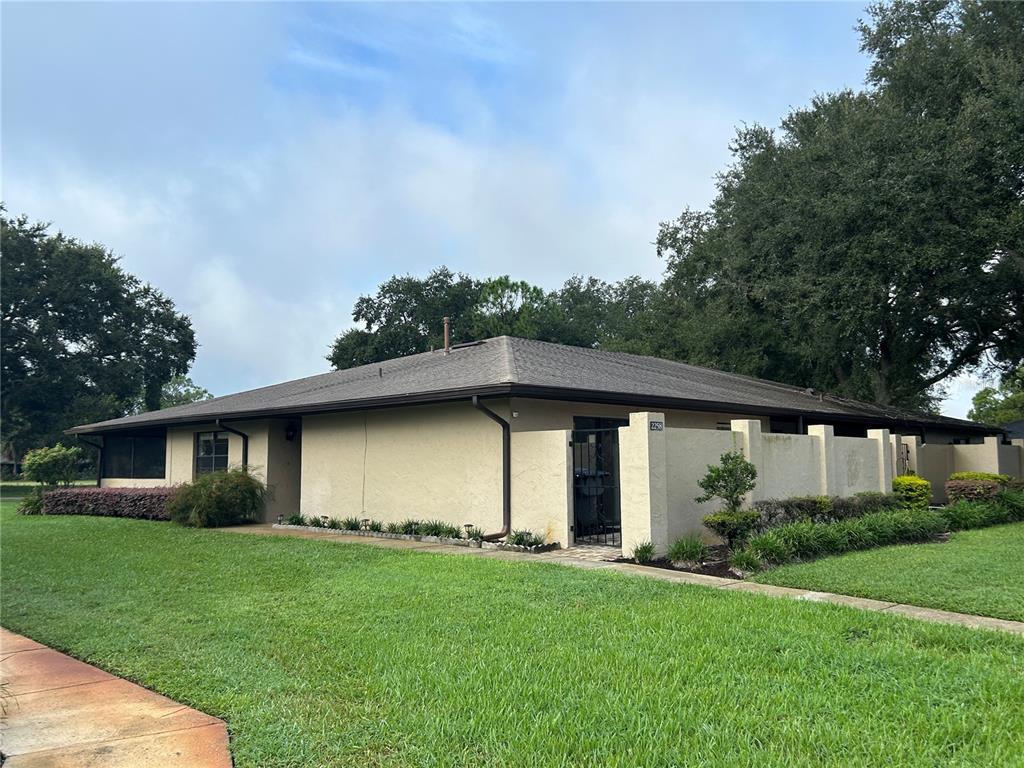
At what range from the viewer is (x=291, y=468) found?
1755 centimetres

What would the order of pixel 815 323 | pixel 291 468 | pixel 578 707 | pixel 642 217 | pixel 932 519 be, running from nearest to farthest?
pixel 578 707 < pixel 932 519 < pixel 291 468 < pixel 815 323 < pixel 642 217

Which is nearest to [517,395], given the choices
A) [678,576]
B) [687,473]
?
[687,473]

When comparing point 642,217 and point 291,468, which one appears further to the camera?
point 642,217

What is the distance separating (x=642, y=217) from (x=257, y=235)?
19292 millimetres

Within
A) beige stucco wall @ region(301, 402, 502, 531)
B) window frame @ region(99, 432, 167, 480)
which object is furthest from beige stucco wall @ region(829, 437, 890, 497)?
window frame @ region(99, 432, 167, 480)

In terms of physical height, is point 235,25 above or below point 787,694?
above

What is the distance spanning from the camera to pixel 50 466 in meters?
22.9

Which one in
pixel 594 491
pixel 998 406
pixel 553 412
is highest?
pixel 998 406

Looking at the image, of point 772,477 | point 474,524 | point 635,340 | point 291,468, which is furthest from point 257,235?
point 635,340

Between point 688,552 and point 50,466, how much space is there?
21.4 meters

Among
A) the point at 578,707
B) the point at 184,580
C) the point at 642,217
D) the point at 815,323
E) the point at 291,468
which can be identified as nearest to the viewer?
the point at 578,707

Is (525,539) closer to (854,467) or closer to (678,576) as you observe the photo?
(678,576)

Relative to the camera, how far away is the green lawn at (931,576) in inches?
266

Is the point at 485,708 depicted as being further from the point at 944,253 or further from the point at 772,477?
the point at 944,253
